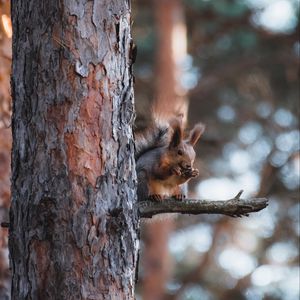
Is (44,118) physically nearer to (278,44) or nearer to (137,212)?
(137,212)

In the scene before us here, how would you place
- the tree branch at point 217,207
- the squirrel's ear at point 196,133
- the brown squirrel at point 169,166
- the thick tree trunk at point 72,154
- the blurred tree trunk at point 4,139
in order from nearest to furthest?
1. the thick tree trunk at point 72,154
2. the tree branch at point 217,207
3. the brown squirrel at point 169,166
4. the squirrel's ear at point 196,133
5. the blurred tree trunk at point 4,139

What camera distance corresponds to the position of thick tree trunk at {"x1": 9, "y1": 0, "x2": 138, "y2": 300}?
2281mm

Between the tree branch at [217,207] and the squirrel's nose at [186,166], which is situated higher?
the squirrel's nose at [186,166]

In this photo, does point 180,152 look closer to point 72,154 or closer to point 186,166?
point 186,166

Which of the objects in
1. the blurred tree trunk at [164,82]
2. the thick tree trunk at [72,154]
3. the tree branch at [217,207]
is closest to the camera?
the thick tree trunk at [72,154]

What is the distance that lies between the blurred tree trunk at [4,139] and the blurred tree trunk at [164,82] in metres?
2.88

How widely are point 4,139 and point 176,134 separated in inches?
62.4

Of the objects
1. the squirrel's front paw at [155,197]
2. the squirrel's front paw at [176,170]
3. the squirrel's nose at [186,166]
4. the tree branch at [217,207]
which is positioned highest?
the squirrel's nose at [186,166]

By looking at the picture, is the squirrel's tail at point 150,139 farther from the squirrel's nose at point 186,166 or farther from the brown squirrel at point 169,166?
the squirrel's nose at point 186,166

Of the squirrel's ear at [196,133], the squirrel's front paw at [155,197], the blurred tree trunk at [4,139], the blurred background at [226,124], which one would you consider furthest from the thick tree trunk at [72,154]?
the blurred background at [226,124]

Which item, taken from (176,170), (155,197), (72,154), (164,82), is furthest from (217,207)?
(164,82)

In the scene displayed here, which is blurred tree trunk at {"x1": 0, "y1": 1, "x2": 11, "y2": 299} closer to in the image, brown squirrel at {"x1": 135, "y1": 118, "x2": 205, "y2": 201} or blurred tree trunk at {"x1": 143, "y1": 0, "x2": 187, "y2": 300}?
brown squirrel at {"x1": 135, "y1": 118, "x2": 205, "y2": 201}

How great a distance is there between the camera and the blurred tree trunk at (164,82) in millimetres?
7625

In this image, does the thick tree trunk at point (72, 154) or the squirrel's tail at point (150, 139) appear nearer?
the thick tree trunk at point (72, 154)
